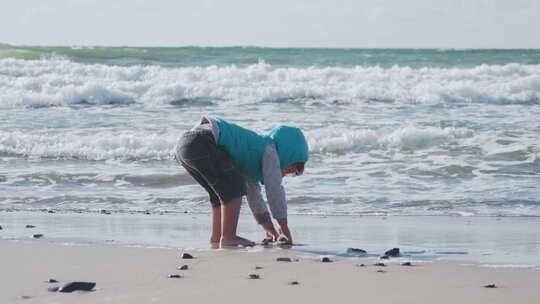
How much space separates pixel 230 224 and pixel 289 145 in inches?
24.5

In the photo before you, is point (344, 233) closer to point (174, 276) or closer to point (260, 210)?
point (260, 210)

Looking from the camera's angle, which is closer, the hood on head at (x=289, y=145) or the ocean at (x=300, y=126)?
the hood on head at (x=289, y=145)

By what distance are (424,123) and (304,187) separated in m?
5.77

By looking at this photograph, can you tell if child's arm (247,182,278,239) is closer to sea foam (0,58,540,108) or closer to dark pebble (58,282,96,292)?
dark pebble (58,282,96,292)

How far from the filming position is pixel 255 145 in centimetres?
555

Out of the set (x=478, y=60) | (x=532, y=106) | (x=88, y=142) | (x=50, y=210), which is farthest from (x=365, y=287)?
(x=478, y=60)

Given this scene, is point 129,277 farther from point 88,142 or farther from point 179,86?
point 179,86

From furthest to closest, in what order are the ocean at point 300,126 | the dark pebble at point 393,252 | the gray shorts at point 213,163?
the ocean at point 300,126, the gray shorts at point 213,163, the dark pebble at point 393,252

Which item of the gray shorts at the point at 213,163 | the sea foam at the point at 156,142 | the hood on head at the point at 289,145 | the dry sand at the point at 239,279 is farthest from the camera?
the sea foam at the point at 156,142

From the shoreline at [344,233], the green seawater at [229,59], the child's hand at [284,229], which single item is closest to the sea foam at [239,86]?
the green seawater at [229,59]

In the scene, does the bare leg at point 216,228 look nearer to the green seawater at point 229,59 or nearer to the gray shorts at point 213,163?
the gray shorts at point 213,163

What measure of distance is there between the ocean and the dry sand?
110 inches

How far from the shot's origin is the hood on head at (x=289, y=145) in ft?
18.5

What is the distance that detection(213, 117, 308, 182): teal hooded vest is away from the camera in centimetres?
554
